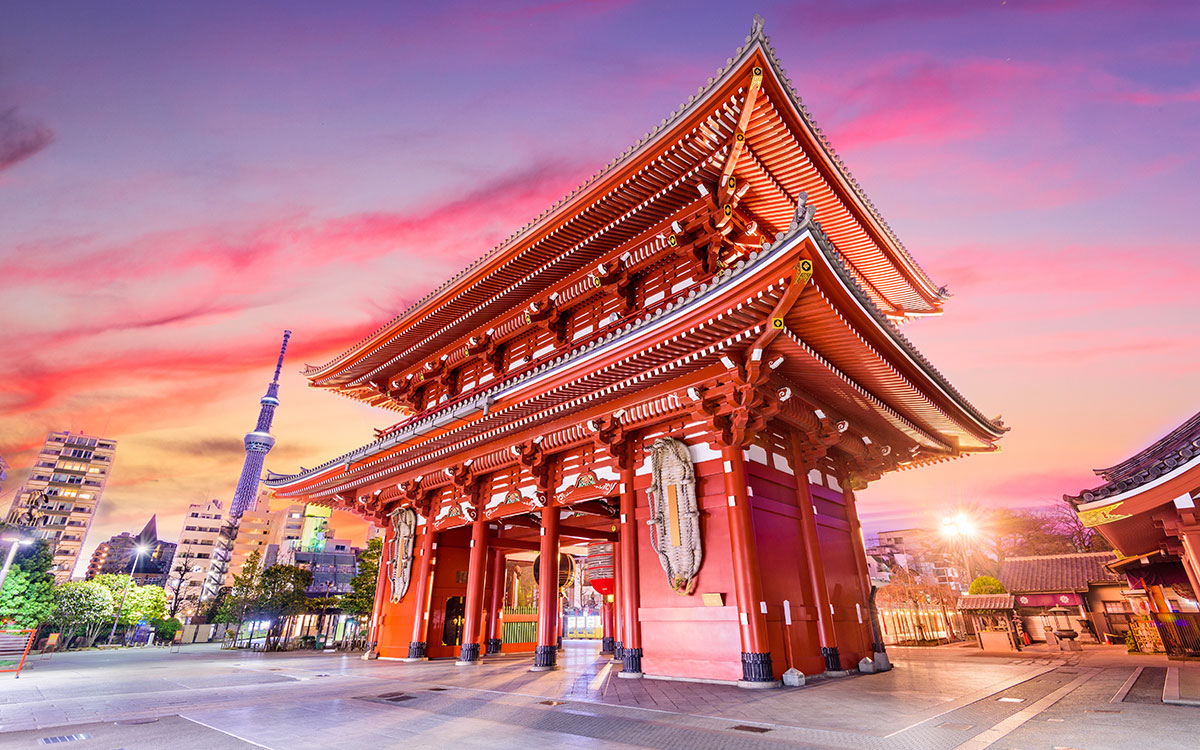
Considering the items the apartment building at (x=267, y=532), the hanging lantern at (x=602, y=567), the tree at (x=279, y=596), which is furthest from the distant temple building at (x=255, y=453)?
the hanging lantern at (x=602, y=567)

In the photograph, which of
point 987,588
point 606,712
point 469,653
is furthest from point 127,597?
point 987,588

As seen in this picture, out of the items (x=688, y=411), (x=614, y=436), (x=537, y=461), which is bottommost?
(x=537, y=461)

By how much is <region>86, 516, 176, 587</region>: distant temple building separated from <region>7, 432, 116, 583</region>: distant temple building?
17.5m

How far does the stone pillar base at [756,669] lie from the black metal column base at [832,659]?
245 centimetres

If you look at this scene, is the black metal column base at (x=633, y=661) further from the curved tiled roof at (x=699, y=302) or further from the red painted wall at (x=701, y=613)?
the curved tiled roof at (x=699, y=302)

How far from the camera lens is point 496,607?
18.2 meters

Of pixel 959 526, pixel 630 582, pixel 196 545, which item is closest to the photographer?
pixel 630 582

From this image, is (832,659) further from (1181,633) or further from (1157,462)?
(1181,633)

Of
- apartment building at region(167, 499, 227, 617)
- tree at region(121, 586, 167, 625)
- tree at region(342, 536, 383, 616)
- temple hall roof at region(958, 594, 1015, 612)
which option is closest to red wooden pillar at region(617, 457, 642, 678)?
temple hall roof at region(958, 594, 1015, 612)

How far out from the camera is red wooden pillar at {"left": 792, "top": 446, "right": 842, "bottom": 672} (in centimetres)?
1105

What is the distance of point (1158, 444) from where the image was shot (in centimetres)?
1208

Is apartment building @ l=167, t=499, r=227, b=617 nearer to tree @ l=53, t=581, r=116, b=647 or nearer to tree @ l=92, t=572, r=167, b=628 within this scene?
tree @ l=92, t=572, r=167, b=628

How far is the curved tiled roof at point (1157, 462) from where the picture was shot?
7.51 metres

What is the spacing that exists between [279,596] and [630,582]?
23.8m
